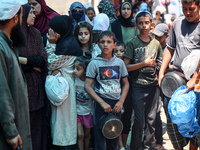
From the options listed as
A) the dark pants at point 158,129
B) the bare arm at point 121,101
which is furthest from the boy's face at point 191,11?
the dark pants at point 158,129

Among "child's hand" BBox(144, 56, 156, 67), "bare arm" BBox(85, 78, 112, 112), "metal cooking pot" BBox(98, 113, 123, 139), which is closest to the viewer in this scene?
"metal cooking pot" BBox(98, 113, 123, 139)

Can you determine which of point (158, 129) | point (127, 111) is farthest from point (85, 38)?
point (158, 129)

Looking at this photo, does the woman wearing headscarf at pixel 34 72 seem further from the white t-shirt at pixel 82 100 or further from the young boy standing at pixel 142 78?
the young boy standing at pixel 142 78

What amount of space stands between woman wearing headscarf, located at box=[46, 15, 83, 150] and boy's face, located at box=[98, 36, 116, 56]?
0.39m

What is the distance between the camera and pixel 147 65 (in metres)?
3.90

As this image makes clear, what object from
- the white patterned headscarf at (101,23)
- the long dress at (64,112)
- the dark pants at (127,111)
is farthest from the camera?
the white patterned headscarf at (101,23)

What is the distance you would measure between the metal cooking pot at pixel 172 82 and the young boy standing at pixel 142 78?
1.48ft

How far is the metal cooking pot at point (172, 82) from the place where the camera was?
3371mm

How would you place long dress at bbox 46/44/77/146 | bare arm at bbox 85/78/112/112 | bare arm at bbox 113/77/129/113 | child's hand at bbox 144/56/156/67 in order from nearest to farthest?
bare arm at bbox 85/78/112/112, bare arm at bbox 113/77/129/113, long dress at bbox 46/44/77/146, child's hand at bbox 144/56/156/67

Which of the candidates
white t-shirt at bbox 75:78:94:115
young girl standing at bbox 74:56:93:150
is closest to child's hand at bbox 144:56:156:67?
young girl standing at bbox 74:56:93:150

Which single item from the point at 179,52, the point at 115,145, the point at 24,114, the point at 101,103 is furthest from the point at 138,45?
the point at 24,114

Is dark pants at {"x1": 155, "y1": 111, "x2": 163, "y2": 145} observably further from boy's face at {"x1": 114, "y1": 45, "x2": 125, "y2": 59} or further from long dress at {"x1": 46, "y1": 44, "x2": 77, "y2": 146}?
long dress at {"x1": 46, "y1": 44, "x2": 77, "y2": 146}

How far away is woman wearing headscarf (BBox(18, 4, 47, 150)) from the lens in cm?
337

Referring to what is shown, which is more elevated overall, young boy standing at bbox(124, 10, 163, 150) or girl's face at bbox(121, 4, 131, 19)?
girl's face at bbox(121, 4, 131, 19)
